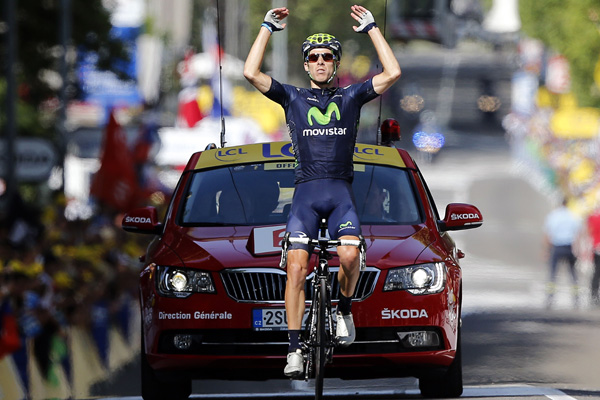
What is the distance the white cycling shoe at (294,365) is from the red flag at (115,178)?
17.2 meters

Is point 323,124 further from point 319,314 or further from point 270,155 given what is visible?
point 270,155

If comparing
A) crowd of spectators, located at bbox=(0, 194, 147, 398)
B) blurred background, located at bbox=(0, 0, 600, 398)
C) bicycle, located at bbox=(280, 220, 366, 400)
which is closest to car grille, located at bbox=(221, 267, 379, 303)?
bicycle, located at bbox=(280, 220, 366, 400)

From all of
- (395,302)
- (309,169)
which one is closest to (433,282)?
(395,302)

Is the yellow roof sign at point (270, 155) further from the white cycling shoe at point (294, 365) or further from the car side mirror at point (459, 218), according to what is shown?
the white cycling shoe at point (294, 365)

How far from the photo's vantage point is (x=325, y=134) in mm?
8156

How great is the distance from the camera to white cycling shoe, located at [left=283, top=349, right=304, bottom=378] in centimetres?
791

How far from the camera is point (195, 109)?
43094 mm

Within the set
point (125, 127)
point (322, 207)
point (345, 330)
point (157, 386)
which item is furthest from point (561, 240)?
point (322, 207)

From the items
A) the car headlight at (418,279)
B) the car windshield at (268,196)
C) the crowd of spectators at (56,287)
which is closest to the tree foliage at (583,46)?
the crowd of spectators at (56,287)

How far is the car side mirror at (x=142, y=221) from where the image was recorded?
939 cm

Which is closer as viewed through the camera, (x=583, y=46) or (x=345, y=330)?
(x=345, y=330)

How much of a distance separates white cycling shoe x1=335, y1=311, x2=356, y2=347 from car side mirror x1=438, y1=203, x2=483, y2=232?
1.29 metres

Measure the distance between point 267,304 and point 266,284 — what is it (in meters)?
0.12

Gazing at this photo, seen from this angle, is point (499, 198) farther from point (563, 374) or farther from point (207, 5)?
point (563, 374)
